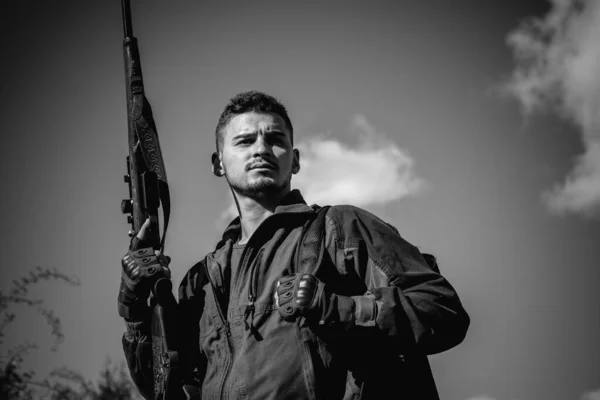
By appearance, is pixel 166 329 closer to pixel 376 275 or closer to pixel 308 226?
pixel 308 226

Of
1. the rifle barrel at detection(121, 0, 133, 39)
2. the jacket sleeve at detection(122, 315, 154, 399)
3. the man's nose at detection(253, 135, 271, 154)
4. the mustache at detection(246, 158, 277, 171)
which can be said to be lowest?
the jacket sleeve at detection(122, 315, 154, 399)

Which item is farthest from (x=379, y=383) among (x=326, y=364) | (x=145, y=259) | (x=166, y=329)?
(x=145, y=259)

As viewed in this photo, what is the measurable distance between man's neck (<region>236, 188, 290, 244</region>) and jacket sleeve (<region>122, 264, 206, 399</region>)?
20.3 inches

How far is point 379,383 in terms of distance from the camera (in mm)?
3264

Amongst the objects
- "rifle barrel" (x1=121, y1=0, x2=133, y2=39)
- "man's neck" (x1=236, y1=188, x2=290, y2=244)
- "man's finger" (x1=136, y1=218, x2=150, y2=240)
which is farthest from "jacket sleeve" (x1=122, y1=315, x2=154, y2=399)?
"rifle barrel" (x1=121, y1=0, x2=133, y2=39)

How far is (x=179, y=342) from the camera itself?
396 centimetres

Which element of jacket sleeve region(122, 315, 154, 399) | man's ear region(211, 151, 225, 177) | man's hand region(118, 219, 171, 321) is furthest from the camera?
man's ear region(211, 151, 225, 177)

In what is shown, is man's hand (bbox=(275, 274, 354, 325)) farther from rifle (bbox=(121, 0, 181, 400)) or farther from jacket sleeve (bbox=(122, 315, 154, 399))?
jacket sleeve (bbox=(122, 315, 154, 399))

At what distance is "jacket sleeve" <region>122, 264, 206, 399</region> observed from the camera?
4.00 m

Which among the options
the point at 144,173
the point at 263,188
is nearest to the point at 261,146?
the point at 263,188

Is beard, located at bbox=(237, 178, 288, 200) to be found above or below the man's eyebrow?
below

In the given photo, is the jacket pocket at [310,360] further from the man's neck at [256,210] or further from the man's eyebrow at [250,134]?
the man's eyebrow at [250,134]

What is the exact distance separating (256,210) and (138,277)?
945 millimetres

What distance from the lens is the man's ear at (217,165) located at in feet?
15.6
